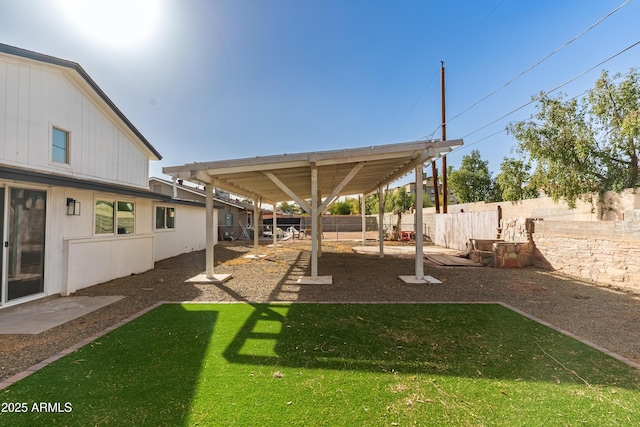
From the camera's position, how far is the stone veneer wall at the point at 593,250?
6414mm

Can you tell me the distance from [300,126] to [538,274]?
12131 mm

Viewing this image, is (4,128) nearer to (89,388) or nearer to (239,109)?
(89,388)

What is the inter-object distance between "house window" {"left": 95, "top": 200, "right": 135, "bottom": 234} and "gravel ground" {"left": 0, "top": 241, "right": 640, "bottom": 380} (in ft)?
4.74

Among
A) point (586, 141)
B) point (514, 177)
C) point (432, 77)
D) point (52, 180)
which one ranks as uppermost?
point (432, 77)

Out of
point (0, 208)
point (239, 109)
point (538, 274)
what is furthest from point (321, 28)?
point (538, 274)

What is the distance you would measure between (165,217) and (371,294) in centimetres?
1042

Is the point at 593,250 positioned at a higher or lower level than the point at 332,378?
higher

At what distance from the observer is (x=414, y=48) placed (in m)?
12.1

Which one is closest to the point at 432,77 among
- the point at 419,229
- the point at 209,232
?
the point at 419,229

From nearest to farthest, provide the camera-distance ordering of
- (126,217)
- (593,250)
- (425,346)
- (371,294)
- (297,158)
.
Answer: (425,346) → (371,294) → (297,158) → (593,250) → (126,217)

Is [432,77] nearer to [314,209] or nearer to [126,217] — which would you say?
[314,209]

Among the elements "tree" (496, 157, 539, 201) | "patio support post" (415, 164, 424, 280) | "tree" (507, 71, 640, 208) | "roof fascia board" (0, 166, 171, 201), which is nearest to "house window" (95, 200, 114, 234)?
"roof fascia board" (0, 166, 171, 201)

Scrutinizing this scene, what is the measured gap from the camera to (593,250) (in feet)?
23.9

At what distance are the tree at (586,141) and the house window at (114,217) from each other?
44.0 ft
